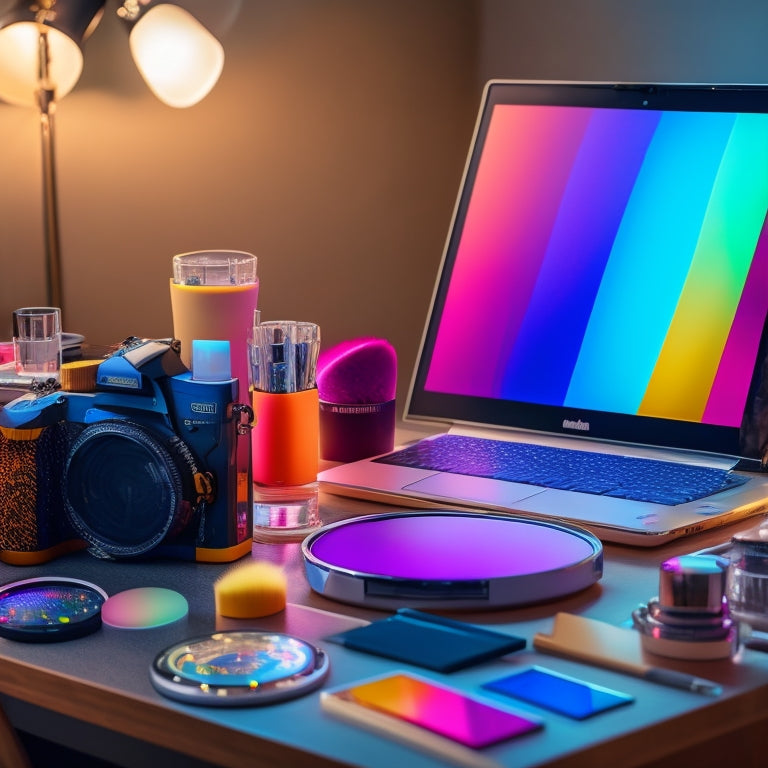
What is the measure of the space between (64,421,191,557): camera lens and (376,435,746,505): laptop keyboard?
0.32 metres

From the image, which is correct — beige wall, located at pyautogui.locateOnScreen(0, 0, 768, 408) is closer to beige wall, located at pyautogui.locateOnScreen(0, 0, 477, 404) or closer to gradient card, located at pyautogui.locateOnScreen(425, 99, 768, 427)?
beige wall, located at pyautogui.locateOnScreen(0, 0, 477, 404)

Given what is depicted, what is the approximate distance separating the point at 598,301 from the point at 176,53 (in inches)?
26.2

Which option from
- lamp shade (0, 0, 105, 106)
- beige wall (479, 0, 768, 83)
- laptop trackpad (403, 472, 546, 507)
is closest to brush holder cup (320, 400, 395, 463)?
laptop trackpad (403, 472, 546, 507)

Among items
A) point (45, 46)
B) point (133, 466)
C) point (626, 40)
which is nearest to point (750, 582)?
point (133, 466)

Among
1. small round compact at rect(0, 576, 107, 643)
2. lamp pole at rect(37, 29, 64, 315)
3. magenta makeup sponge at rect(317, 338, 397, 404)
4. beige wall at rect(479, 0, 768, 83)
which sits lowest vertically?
small round compact at rect(0, 576, 107, 643)

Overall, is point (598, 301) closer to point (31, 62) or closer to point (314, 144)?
point (314, 144)

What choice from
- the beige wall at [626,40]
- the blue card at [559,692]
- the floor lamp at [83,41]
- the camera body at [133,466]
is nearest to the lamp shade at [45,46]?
the floor lamp at [83,41]

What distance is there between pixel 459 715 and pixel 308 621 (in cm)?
19

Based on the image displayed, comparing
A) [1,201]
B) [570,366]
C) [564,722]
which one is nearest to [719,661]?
[564,722]

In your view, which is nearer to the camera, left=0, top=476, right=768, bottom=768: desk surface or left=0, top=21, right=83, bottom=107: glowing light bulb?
left=0, top=476, right=768, bottom=768: desk surface

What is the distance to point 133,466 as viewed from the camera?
2.95ft

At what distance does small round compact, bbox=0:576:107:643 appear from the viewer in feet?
2.45

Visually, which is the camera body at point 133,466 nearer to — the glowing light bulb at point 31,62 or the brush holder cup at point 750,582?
the brush holder cup at point 750,582

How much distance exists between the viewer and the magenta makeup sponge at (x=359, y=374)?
3.83ft
